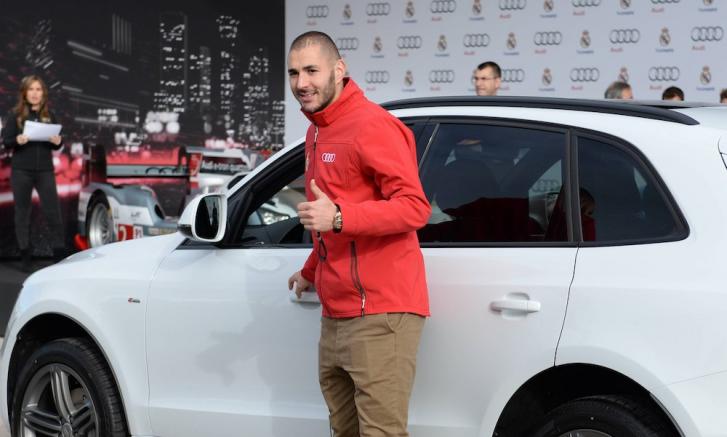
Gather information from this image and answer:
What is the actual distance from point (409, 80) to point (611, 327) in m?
9.24

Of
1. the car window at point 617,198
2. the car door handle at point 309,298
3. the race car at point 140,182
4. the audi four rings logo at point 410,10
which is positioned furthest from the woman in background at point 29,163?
the car window at point 617,198

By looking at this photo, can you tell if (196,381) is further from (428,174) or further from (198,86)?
(198,86)

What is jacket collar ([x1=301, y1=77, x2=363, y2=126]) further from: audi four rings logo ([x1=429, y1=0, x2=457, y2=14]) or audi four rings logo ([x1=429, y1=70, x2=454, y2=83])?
audi four rings logo ([x1=429, y1=0, x2=457, y2=14])

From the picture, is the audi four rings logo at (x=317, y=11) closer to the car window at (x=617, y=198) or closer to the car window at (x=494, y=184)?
the car window at (x=494, y=184)

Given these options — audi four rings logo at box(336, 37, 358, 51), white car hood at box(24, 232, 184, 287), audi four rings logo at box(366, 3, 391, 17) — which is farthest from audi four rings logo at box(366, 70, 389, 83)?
white car hood at box(24, 232, 184, 287)

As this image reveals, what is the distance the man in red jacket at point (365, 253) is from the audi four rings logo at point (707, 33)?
26.9ft

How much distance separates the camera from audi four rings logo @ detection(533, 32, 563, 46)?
11.6 m

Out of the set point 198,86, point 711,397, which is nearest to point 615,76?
point 198,86

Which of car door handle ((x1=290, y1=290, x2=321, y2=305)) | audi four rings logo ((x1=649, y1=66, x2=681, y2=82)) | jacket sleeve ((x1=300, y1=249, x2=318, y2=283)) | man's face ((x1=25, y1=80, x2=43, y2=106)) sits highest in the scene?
audi four rings logo ((x1=649, y1=66, x2=681, y2=82))

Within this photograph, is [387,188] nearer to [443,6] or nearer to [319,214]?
[319,214]

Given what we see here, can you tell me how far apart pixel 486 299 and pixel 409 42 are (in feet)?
29.7

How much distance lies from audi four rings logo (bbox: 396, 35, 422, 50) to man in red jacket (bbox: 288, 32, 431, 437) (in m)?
8.87

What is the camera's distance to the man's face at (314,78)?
3.48 m

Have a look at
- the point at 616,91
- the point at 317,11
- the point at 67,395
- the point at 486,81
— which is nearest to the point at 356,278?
the point at 67,395
